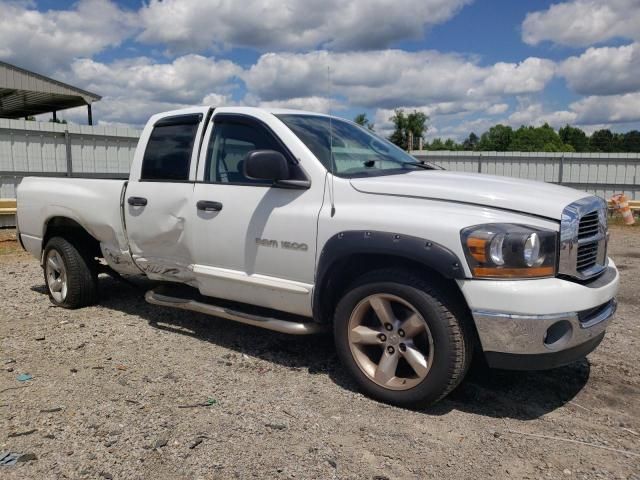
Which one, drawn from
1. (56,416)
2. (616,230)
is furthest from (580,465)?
(616,230)

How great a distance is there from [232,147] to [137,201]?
1.04 m

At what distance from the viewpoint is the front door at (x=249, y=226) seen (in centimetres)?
388

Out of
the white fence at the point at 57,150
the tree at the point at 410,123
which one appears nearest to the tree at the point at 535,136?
the tree at the point at 410,123

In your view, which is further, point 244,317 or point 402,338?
point 244,317

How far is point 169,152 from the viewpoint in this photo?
15.8ft

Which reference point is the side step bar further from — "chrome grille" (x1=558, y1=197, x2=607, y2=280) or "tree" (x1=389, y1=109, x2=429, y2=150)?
"tree" (x1=389, y1=109, x2=429, y2=150)

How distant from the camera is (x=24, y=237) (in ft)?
20.5

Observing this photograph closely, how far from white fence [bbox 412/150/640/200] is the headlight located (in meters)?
14.4

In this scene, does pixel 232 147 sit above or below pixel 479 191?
above

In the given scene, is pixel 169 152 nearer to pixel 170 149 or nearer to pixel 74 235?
pixel 170 149

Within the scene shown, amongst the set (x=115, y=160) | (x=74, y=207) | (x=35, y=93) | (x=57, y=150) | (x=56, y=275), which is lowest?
(x=56, y=275)

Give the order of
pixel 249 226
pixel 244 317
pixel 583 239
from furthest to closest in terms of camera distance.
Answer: pixel 244 317, pixel 249 226, pixel 583 239

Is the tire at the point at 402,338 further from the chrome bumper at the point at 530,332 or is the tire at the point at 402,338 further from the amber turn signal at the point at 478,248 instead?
the amber turn signal at the point at 478,248

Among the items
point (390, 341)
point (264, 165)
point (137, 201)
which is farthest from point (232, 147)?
point (390, 341)
